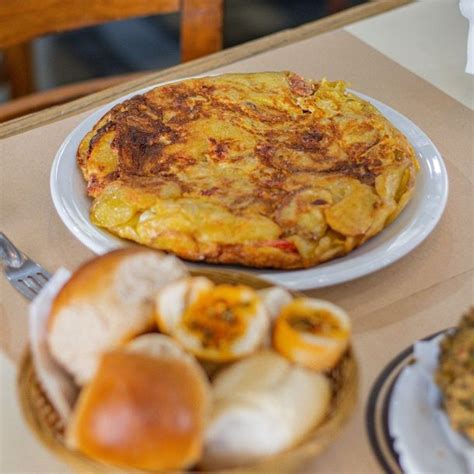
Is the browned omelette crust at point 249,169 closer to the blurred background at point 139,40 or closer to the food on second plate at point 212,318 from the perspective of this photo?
the food on second plate at point 212,318

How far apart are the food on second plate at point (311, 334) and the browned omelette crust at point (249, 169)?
23cm

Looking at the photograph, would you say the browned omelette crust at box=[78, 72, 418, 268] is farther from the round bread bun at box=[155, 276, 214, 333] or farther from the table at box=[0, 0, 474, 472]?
the round bread bun at box=[155, 276, 214, 333]

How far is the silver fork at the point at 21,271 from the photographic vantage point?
3.06ft

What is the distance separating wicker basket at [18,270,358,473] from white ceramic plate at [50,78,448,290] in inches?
8.8

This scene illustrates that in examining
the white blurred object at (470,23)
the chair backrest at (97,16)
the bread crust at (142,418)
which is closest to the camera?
the bread crust at (142,418)

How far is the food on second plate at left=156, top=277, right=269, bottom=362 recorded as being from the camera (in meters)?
0.65

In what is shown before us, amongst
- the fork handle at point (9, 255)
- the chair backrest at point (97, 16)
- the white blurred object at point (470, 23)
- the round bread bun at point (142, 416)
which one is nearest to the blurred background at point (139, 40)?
the chair backrest at point (97, 16)

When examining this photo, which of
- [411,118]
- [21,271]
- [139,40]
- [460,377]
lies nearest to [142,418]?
[460,377]

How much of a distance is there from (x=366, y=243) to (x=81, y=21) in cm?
88

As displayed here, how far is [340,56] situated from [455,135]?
314 millimetres

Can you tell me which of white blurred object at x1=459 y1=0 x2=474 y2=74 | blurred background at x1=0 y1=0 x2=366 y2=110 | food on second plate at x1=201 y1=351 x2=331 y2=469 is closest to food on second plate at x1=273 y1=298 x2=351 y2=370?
food on second plate at x1=201 y1=351 x2=331 y2=469

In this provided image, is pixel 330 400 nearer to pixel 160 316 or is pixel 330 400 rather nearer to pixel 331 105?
pixel 160 316

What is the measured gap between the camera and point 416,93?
1.37m

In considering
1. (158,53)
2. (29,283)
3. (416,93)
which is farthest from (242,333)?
(158,53)
